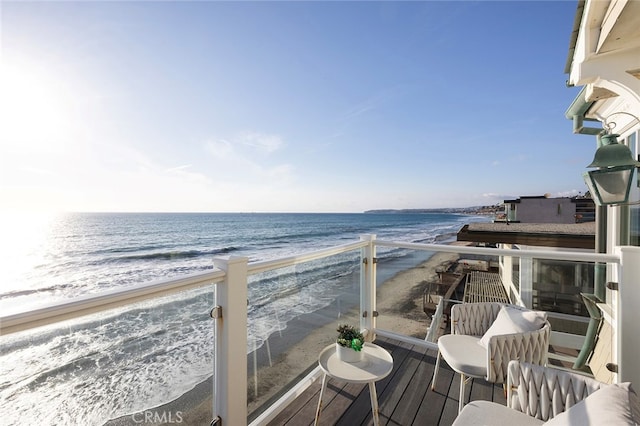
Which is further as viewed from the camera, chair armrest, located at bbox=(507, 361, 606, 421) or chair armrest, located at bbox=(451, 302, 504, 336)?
chair armrest, located at bbox=(451, 302, 504, 336)

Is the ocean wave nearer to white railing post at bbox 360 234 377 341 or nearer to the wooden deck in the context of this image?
white railing post at bbox 360 234 377 341

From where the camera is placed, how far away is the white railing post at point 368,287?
299 centimetres

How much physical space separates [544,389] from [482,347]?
0.80 metres

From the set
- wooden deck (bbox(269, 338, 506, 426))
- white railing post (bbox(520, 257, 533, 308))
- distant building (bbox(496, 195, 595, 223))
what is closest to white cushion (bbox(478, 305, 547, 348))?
wooden deck (bbox(269, 338, 506, 426))

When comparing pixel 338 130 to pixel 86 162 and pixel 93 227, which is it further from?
pixel 93 227

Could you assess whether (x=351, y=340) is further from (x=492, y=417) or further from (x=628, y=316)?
(x=628, y=316)

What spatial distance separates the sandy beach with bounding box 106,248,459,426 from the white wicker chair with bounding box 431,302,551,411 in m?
0.53

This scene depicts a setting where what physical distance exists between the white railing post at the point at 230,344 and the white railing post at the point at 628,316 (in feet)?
8.53

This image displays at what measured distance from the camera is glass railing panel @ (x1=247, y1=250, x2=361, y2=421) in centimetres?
183

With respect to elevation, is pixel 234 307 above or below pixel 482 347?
above

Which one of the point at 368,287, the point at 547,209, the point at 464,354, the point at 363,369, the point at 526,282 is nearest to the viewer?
the point at 363,369

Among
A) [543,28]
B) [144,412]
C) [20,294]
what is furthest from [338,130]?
[20,294]

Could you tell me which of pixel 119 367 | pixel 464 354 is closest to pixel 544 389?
pixel 464 354

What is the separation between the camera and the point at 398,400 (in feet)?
6.75
